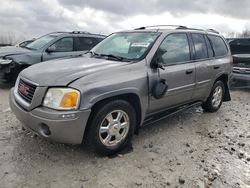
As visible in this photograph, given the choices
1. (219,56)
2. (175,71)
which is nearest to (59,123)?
(175,71)

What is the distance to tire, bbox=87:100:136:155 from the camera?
336cm

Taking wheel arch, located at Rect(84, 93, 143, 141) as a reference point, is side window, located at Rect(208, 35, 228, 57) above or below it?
above

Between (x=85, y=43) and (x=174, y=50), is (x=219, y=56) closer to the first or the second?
(x=174, y=50)

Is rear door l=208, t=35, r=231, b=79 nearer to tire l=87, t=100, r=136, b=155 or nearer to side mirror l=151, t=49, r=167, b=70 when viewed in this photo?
side mirror l=151, t=49, r=167, b=70

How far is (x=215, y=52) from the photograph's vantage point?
5590mm

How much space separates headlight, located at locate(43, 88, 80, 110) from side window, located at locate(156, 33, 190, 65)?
60.4 inches

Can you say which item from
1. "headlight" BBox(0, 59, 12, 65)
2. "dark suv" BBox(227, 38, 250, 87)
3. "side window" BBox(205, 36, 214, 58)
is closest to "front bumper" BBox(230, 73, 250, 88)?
"dark suv" BBox(227, 38, 250, 87)

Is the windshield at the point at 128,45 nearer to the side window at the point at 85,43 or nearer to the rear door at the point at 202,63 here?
the rear door at the point at 202,63

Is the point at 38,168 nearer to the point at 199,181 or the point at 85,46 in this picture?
the point at 199,181

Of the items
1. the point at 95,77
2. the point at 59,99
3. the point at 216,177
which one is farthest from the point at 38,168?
the point at 216,177

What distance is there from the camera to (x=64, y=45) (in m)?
7.96

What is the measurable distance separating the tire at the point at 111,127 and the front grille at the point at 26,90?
0.82m

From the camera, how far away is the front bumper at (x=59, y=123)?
311 cm

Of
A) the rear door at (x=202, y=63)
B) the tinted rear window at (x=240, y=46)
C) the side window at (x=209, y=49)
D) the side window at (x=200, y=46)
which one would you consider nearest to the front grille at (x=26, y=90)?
the rear door at (x=202, y=63)
